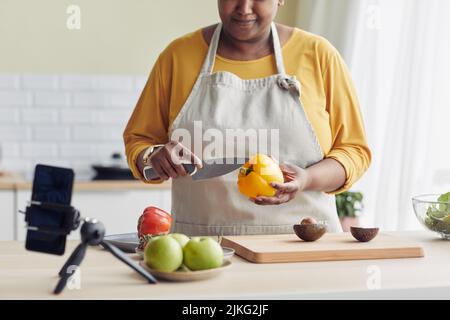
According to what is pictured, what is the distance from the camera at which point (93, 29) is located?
449 centimetres

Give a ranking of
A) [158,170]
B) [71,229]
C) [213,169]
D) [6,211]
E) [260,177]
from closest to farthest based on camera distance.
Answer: [71,229] → [260,177] → [158,170] → [213,169] → [6,211]

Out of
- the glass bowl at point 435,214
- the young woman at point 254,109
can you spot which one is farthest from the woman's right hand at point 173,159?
the glass bowl at point 435,214

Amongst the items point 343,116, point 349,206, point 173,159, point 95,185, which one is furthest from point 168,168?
point 349,206

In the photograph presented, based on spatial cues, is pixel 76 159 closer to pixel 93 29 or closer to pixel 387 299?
pixel 93 29

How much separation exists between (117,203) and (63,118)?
79 centimetres

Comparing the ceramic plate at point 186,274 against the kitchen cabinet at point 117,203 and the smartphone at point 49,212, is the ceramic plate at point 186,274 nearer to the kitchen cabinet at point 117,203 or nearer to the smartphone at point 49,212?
the smartphone at point 49,212

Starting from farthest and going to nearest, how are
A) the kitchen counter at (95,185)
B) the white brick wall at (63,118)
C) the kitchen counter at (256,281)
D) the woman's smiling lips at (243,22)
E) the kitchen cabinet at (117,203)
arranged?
the white brick wall at (63,118), the kitchen cabinet at (117,203), the kitchen counter at (95,185), the woman's smiling lips at (243,22), the kitchen counter at (256,281)

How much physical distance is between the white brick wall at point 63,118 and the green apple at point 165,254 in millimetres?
2773

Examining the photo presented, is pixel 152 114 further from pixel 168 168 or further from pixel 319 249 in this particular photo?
pixel 319 249

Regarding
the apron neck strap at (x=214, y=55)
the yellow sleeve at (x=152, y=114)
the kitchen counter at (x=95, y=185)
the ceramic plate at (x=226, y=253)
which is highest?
the apron neck strap at (x=214, y=55)

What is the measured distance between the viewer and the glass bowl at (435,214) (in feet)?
7.41

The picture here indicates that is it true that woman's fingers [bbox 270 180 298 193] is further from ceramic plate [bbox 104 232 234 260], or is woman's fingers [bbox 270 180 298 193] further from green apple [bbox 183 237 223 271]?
Result: green apple [bbox 183 237 223 271]

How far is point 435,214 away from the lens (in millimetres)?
2277
